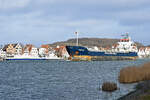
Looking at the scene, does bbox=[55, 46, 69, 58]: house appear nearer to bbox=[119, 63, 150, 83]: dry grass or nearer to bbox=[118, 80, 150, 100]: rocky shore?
bbox=[119, 63, 150, 83]: dry grass

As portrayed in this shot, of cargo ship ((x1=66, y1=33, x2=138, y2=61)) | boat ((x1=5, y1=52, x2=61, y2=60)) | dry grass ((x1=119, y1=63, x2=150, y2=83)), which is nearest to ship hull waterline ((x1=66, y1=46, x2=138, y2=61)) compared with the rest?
cargo ship ((x1=66, y1=33, x2=138, y2=61))

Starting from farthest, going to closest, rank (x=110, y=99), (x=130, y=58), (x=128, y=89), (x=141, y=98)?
(x=130, y=58), (x=128, y=89), (x=110, y=99), (x=141, y=98)

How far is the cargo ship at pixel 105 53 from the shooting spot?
115m

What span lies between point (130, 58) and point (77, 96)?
125 metres

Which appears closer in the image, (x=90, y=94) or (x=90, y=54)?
(x=90, y=94)

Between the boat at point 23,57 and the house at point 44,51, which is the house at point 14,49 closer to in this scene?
the boat at point 23,57

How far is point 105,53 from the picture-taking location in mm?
128125

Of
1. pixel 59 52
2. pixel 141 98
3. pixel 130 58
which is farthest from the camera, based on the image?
pixel 59 52

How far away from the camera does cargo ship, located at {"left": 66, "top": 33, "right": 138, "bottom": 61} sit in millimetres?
115081

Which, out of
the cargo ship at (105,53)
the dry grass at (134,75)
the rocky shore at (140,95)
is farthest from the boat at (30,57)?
the rocky shore at (140,95)

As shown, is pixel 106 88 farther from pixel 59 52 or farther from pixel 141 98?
pixel 59 52

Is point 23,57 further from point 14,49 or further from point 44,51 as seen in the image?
point 44,51

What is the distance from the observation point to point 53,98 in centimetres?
2253

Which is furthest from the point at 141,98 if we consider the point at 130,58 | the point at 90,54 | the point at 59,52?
the point at 59,52
